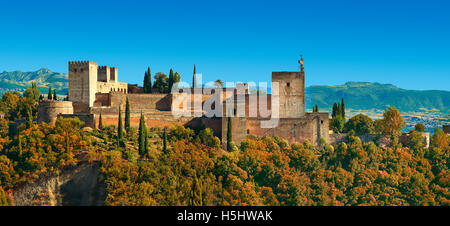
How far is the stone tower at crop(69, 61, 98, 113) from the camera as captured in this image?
132 feet

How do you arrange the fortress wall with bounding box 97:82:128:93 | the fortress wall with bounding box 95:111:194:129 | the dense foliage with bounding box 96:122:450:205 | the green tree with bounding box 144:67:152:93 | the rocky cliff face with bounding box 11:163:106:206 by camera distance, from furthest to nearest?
the green tree with bounding box 144:67:152:93 → the fortress wall with bounding box 97:82:128:93 → the fortress wall with bounding box 95:111:194:129 → the rocky cliff face with bounding box 11:163:106:206 → the dense foliage with bounding box 96:122:450:205

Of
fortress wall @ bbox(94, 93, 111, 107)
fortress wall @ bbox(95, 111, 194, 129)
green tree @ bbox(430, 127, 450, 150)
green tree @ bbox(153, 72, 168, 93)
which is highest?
green tree @ bbox(153, 72, 168, 93)

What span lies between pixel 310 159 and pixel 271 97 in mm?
5564

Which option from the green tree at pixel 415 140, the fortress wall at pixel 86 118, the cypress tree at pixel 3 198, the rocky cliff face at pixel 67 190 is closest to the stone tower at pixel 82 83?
the fortress wall at pixel 86 118

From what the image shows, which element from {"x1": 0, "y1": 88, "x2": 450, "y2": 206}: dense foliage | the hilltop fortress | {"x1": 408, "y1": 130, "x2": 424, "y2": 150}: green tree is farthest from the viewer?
{"x1": 408, "y1": 130, "x2": 424, "y2": 150}: green tree

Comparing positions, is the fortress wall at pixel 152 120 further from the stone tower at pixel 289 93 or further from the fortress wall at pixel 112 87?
the stone tower at pixel 289 93

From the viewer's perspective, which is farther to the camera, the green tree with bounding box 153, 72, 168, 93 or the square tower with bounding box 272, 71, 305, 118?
Answer: the green tree with bounding box 153, 72, 168, 93

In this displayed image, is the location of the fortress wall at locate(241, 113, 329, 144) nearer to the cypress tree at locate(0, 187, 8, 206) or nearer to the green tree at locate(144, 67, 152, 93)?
the green tree at locate(144, 67, 152, 93)

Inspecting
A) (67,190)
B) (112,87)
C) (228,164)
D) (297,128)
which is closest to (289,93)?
(297,128)

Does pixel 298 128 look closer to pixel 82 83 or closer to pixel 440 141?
pixel 440 141

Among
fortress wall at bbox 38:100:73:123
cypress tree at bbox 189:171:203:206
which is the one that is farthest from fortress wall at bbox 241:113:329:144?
fortress wall at bbox 38:100:73:123

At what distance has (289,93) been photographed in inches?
1565

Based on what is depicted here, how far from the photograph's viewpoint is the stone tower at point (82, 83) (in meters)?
40.3

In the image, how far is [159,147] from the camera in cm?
3584
